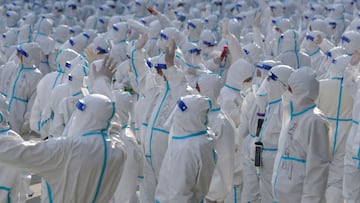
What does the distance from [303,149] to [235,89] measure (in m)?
2.72

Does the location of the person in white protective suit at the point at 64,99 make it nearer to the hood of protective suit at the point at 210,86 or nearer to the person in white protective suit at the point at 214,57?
the hood of protective suit at the point at 210,86

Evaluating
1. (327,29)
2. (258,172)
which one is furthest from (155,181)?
(327,29)

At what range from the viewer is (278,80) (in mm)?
8406

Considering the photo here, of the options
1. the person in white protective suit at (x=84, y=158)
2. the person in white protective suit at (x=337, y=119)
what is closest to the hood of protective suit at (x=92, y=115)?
the person in white protective suit at (x=84, y=158)

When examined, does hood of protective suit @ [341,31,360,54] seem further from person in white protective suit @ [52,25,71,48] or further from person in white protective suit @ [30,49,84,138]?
person in white protective suit @ [52,25,71,48]

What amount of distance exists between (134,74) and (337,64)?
291 cm

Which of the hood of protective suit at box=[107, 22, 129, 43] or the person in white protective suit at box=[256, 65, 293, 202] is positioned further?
the hood of protective suit at box=[107, 22, 129, 43]

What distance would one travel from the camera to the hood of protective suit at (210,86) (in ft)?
29.4

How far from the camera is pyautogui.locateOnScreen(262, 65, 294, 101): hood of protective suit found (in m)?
8.39

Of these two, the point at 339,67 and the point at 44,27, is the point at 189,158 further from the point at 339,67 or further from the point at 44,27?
the point at 44,27

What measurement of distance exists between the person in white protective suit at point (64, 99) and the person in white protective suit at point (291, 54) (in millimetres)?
3665

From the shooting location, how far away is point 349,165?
785 cm

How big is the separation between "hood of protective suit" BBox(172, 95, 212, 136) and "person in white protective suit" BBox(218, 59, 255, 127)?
8.60ft

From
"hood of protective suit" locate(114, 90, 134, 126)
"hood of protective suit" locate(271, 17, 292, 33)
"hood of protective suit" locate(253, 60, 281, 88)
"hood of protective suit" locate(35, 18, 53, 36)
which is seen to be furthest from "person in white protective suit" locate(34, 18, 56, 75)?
"hood of protective suit" locate(114, 90, 134, 126)
